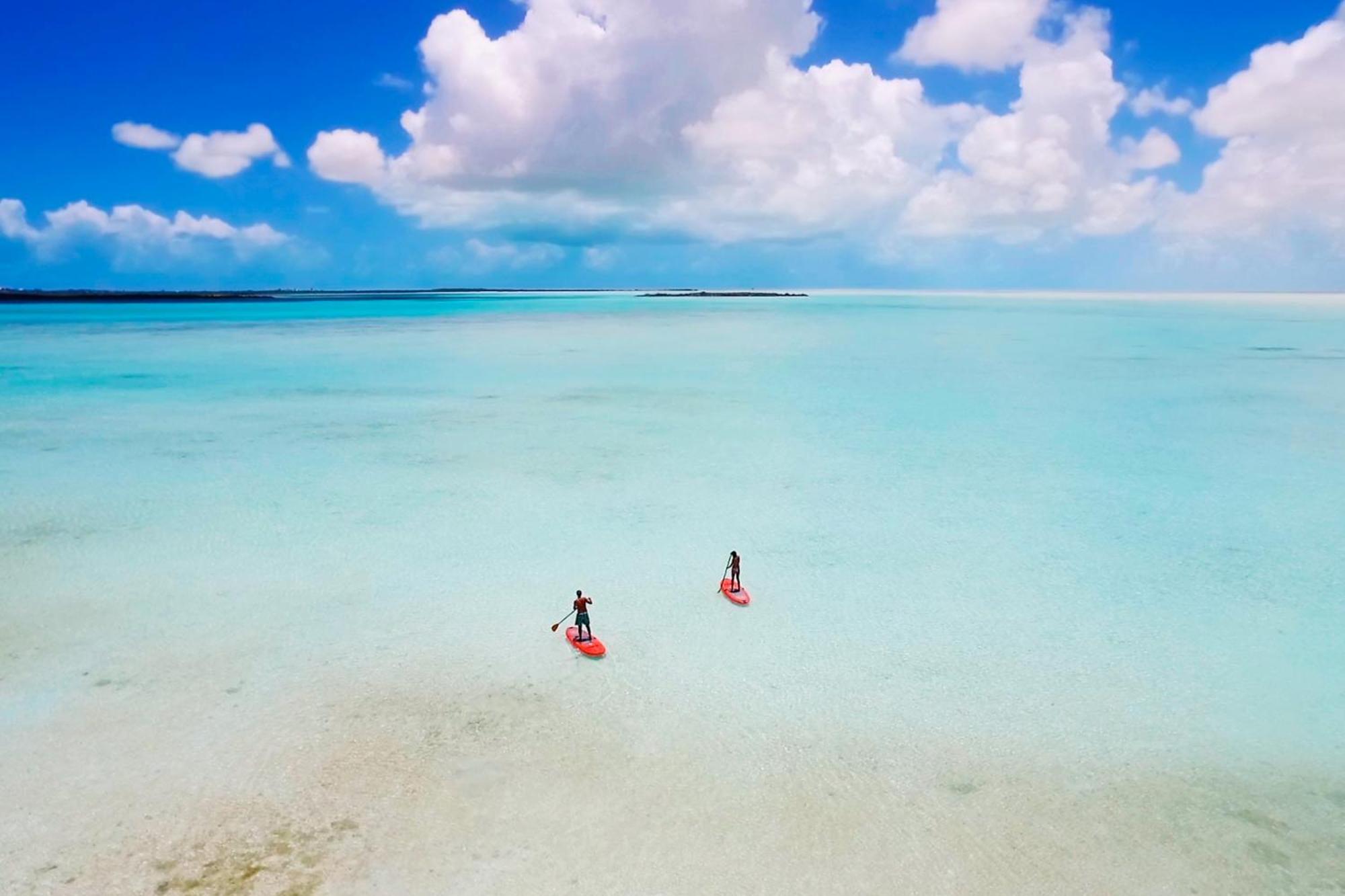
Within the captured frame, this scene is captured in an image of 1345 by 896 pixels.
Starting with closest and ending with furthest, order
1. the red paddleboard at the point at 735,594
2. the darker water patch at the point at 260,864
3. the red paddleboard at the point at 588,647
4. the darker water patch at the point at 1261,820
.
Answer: the darker water patch at the point at 260,864 → the darker water patch at the point at 1261,820 → the red paddleboard at the point at 588,647 → the red paddleboard at the point at 735,594

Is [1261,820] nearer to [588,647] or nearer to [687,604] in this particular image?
[687,604]

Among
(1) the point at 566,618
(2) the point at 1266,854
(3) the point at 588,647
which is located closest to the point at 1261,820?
(2) the point at 1266,854

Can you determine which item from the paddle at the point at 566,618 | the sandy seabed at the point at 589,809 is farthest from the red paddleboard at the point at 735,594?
the sandy seabed at the point at 589,809

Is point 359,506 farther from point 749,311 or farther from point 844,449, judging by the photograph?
point 749,311

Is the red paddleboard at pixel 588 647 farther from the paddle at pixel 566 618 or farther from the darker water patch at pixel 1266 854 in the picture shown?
the darker water patch at pixel 1266 854

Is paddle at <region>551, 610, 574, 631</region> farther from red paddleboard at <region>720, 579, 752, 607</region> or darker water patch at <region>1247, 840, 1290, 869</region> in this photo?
darker water patch at <region>1247, 840, 1290, 869</region>

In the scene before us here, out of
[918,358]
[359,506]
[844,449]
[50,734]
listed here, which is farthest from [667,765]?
[918,358]
